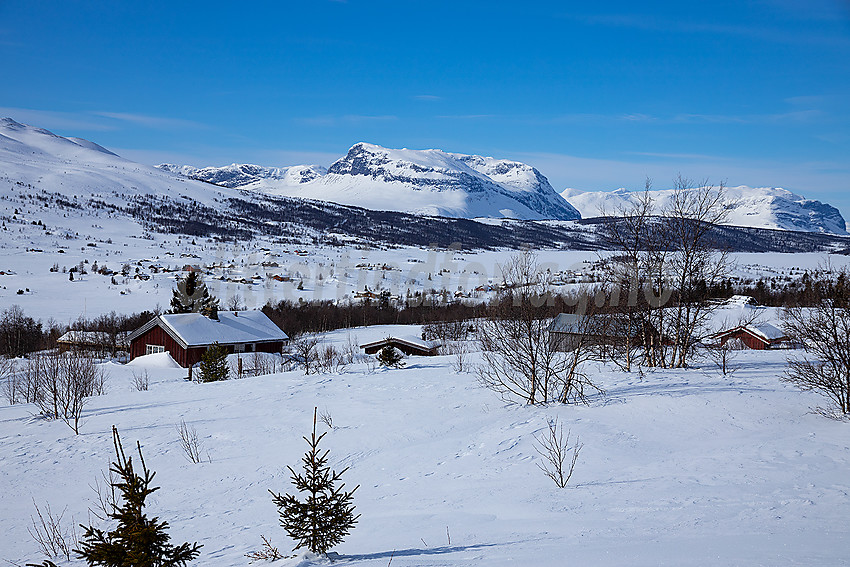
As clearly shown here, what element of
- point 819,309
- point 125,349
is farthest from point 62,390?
point 125,349

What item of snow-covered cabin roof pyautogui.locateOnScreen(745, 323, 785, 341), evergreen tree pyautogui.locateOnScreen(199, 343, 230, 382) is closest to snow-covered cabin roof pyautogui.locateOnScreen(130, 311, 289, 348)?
evergreen tree pyautogui.locateOnScreen(199, 343, 230, 382)

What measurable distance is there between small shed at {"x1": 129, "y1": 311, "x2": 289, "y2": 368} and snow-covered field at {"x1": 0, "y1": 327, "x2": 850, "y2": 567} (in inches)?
617

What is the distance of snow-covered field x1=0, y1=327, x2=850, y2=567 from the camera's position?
592 centimetres

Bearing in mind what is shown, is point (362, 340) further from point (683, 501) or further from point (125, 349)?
point (683, 501)

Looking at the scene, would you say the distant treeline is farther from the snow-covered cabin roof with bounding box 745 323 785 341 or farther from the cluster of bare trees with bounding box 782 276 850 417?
the cluster of bare trees with bounding box 782 276 850 417

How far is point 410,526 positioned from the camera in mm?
7016

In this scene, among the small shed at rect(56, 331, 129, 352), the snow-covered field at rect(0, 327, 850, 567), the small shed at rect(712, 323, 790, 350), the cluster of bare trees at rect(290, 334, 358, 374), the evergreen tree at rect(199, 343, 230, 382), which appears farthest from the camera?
the small shed at rect(56, 331, 129, 352)

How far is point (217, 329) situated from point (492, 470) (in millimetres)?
29685

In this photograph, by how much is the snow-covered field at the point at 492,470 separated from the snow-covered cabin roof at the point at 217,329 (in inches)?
623

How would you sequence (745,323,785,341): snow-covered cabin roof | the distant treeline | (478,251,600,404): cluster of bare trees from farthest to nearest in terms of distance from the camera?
the distant treeline
(745,323,785,341): snow-covered cabin roof
(478,251,600,404): cluster of bare trees

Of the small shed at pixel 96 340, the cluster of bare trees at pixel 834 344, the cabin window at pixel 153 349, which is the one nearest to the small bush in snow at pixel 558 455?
the cluster of bare trees at pixel 834 344

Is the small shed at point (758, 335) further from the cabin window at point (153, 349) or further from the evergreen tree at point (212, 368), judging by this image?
the cabin window at point (153, 349)

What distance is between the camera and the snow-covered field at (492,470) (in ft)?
19.4

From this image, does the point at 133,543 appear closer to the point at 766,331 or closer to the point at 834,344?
the point at 834,344
